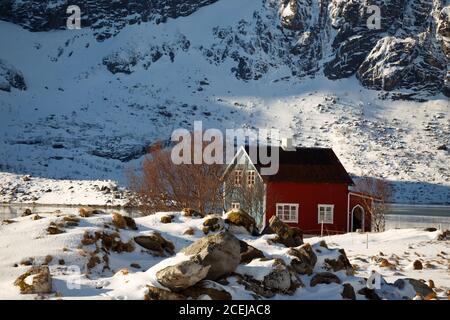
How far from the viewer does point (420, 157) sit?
297 feet

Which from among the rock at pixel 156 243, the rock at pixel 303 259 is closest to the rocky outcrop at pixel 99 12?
the rock at pixel 156 243

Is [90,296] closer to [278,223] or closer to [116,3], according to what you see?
[278,223]

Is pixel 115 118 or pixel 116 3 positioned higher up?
pixel 116 3

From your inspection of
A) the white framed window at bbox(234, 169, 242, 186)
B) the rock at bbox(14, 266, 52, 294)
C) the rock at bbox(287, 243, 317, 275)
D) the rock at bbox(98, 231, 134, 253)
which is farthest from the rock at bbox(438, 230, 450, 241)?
the rock at bbox(14, 266, 52, 294)

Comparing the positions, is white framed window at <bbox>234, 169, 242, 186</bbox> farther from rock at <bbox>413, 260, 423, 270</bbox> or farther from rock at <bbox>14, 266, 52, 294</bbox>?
rock at <bbox>14, 266, 52, 294</bbox>

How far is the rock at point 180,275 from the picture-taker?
11664 millimetres

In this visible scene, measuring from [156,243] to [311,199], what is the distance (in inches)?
947

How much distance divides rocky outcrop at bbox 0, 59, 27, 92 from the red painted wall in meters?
94.7

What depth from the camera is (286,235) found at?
1756 cm

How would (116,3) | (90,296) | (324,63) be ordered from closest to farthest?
(90,296)
(324,63)
(116,3)

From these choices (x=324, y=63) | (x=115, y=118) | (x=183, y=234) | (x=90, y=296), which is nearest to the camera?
(x=90, y=296)

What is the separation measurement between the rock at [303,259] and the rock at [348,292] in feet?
4.29

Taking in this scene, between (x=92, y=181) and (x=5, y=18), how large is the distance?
90.3 meters

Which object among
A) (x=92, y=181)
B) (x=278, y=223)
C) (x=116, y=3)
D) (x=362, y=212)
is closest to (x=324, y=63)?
(x=116, y=3)
